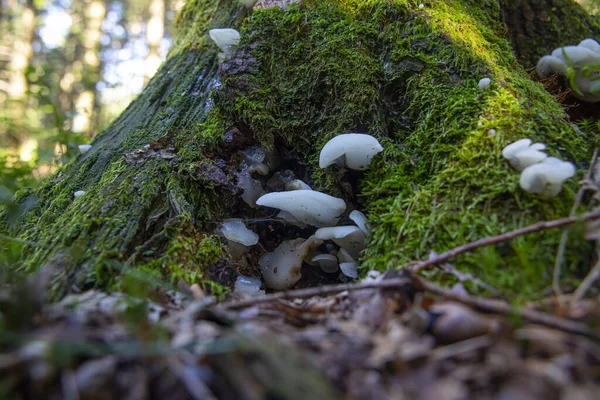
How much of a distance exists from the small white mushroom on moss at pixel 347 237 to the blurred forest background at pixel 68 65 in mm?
3750

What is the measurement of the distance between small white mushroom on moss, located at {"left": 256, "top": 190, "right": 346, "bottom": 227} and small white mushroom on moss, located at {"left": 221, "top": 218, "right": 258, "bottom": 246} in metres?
0.24

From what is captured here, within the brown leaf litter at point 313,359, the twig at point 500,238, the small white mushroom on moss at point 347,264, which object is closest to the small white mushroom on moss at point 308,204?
the small white mushroom on moss at point 347,264

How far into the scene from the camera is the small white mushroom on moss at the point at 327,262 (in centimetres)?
248

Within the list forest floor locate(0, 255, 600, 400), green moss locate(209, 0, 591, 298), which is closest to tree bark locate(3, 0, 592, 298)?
green moss locate(209, 0, 591, 298)

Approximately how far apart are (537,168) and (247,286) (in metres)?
1.75

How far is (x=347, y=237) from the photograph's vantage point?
2420 mm

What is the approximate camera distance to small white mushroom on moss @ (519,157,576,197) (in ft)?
5.90

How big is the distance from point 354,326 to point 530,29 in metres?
4.36

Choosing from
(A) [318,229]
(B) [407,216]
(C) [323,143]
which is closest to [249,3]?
(C) [323,143]

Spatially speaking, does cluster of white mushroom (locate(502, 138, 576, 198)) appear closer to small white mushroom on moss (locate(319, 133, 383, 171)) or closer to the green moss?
the green moss

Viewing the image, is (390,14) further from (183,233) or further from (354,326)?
(354,326)

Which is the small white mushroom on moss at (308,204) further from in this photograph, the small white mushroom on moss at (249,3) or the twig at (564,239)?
the small white mushroom on moss at (249,3)

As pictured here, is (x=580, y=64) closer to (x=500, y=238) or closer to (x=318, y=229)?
(x=500, y=238)

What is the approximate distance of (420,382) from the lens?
1064 mm
